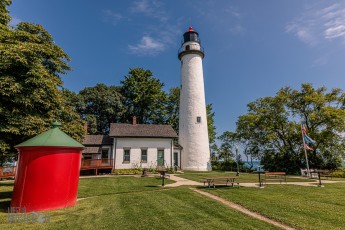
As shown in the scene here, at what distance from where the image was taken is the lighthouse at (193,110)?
25641mm

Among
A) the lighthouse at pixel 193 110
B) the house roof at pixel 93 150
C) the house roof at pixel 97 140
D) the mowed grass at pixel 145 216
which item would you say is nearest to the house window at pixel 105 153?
the house roof at pixel 93 150

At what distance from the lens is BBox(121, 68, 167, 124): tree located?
35.8m

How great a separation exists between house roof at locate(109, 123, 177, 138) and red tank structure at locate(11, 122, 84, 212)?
16.2 meters

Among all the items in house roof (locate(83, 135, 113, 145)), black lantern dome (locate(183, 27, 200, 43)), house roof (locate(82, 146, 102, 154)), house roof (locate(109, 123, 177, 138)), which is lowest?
house roof (locate(82, 146, 102, 154))

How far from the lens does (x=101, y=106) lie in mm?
35781

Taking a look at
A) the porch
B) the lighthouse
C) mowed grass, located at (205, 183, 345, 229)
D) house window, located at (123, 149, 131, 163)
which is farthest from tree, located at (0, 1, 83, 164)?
the lighthouse

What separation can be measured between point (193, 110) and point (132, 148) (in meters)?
9.09

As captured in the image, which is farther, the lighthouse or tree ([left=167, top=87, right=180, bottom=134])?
tree ([left=167, top=87, right=180, bottom=134])

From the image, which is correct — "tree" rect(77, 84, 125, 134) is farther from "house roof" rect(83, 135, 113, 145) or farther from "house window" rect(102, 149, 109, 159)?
"house window" rect(102, 149, 109, 159)

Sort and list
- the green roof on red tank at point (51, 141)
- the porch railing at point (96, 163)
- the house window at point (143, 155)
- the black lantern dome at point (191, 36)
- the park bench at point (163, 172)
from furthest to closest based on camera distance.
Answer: the black lantern dome at point (191, 36), the house window at point (143, 155), the porch railing at point (96, 163), the park bench at point (163, 172), the green roof on red tank at point (51, 141)

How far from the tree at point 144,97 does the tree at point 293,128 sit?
14281 mm

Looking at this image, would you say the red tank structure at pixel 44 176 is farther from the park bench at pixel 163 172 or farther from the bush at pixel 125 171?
the bush at pixel 125 171

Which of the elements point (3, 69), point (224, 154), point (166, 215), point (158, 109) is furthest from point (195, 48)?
point (166, 215)

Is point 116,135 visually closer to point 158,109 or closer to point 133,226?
point 158,109
